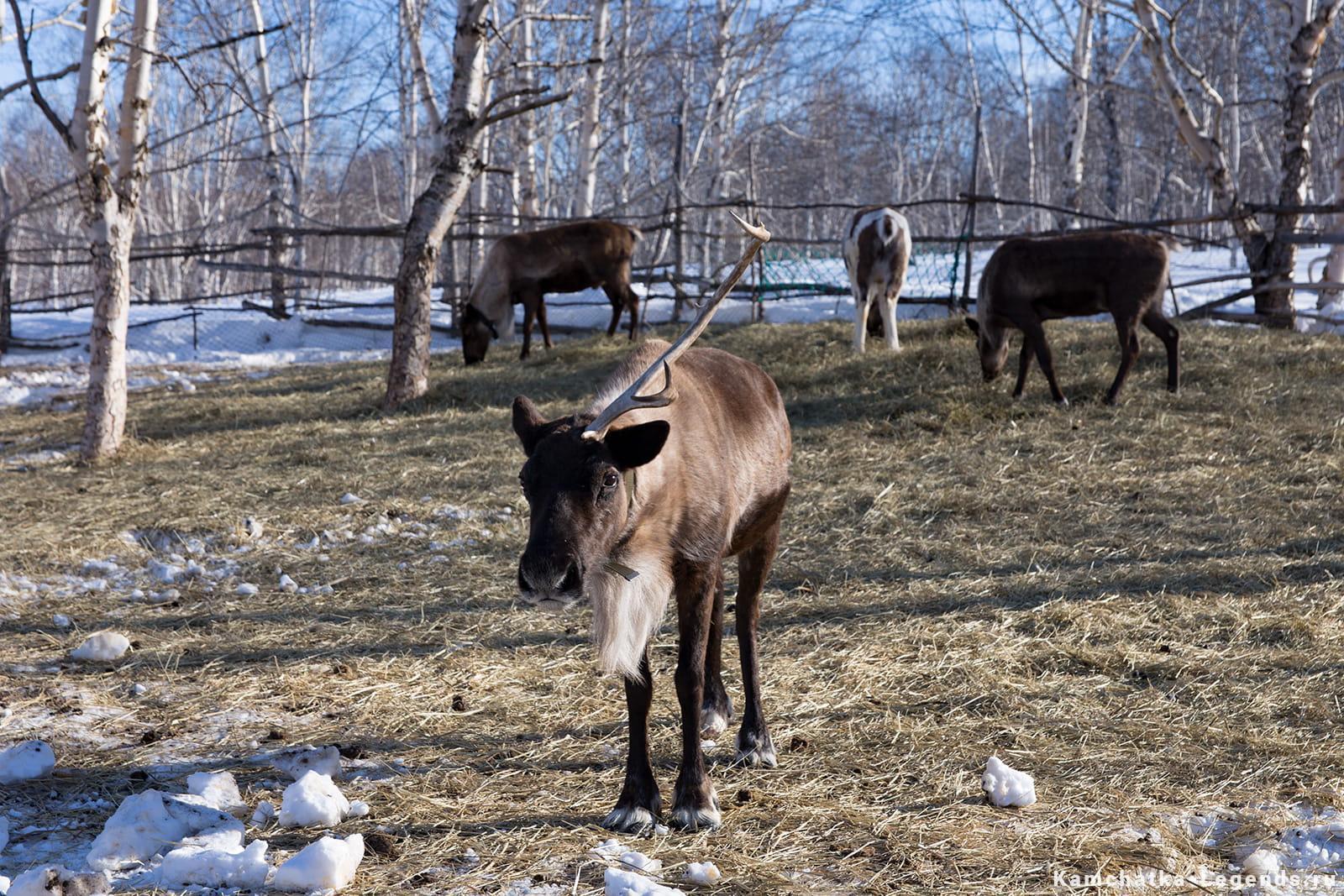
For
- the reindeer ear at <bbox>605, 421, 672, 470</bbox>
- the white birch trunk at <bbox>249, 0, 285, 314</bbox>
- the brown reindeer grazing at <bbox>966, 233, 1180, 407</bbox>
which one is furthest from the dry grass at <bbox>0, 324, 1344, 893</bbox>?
the white birch trunk at <bbox>249, 0, 285, 314</bbox>

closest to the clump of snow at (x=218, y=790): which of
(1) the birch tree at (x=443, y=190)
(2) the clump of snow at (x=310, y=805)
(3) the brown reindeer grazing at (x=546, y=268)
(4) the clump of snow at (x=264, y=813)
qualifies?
(4) the clump of snow at (x=264, y=813)

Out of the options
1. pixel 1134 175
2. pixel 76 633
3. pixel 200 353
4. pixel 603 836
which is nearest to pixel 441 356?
pixel 200 353

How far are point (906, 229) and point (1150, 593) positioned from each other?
748 cm

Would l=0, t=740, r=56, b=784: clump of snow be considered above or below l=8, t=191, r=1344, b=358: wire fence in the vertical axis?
below

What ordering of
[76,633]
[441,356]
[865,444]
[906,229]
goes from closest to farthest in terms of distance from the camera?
[76,633]
[865,444]
[906,229]
[441,356]

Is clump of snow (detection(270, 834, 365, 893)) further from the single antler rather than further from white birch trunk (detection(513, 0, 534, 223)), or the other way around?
white birch trunk (detection(513, 0, 534, 223))

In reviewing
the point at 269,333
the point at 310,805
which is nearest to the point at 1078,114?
the point at 269,333

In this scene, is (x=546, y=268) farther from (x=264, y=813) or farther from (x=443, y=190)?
(x=264, y=813)

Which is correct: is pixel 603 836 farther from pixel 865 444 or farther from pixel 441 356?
pixel 441 356

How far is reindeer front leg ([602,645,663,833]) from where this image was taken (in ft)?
9.29

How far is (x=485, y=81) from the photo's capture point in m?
9.09

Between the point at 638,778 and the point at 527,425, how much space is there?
1028 millimetres

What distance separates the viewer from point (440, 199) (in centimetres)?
873

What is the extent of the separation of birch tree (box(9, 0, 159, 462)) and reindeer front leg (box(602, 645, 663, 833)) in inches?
222
